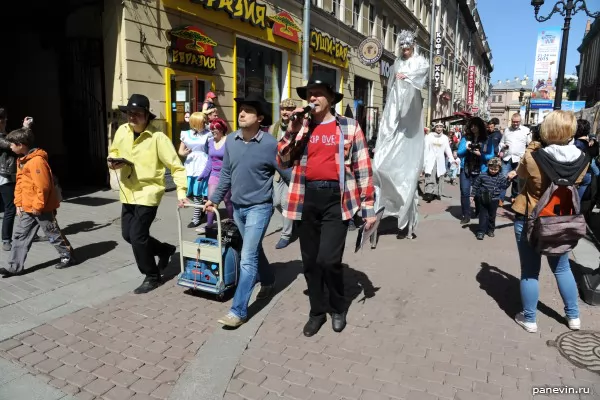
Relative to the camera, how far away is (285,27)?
14422mm

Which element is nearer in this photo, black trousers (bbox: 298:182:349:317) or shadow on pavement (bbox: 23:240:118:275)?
black trousers (bbox: 298:182:349:317)

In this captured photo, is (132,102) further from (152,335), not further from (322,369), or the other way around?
(322,369)

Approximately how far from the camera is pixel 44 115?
10672mm

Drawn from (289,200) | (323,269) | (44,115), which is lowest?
(323,269)

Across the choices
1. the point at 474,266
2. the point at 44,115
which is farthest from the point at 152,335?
the point at 44,115

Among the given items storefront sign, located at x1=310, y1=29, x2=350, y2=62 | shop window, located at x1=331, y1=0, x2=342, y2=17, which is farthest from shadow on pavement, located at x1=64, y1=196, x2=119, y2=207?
shop window, located at x1=331, y1=0, x2=342, y2=17

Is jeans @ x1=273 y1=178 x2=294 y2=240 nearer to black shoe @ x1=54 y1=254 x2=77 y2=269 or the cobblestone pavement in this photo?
the cobblestone pavement

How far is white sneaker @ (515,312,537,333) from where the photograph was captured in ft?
12.0

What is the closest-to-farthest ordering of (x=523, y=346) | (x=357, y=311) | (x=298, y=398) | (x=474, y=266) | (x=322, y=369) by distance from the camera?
(x=298, y=398), (x=322, y=369), (x=523, y=346), (x=357, y=311), (x=474, y=266)

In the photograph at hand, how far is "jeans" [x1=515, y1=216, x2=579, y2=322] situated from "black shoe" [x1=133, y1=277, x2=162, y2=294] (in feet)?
11.0

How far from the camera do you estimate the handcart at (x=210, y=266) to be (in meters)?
4.14

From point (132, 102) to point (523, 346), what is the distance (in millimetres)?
3807

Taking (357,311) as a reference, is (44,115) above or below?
above

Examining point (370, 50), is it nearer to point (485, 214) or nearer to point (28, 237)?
point (485, 214)
